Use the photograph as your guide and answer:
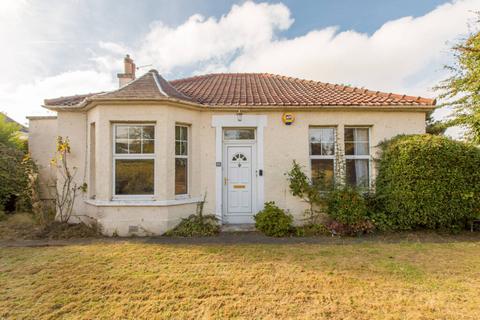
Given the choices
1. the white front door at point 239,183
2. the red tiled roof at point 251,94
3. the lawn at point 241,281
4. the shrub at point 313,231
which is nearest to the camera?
the lawn at point 241,281

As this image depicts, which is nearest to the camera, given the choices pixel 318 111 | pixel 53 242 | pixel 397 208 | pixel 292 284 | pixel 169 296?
pixel 169 296

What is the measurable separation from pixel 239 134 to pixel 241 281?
14.8 feet

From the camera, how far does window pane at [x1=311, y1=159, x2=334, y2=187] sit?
7.16 metres

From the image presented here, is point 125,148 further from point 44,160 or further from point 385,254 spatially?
point 385,254

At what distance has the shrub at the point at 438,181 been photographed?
591 cm

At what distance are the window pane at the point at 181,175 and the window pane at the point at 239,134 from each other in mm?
1514

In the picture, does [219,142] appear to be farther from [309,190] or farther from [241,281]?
[241,281]

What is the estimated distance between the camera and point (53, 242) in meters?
5.59

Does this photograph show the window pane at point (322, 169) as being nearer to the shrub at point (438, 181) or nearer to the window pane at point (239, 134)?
the shrub at point (438, 181)

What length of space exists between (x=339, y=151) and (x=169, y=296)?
19.7ft

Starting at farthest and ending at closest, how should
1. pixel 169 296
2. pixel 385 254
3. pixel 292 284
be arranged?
pixel 385 254 → pixel 292 284 → pixel 169 296

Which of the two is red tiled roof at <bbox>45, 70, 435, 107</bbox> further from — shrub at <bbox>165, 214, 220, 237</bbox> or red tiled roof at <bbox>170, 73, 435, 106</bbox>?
shrub at <bbox>165, 214, 220, 237</bbox>

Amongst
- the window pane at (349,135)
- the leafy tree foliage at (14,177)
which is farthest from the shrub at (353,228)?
the leafy tree foliage at (14,177)

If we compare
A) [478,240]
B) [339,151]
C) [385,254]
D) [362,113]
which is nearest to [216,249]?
[385,254]
